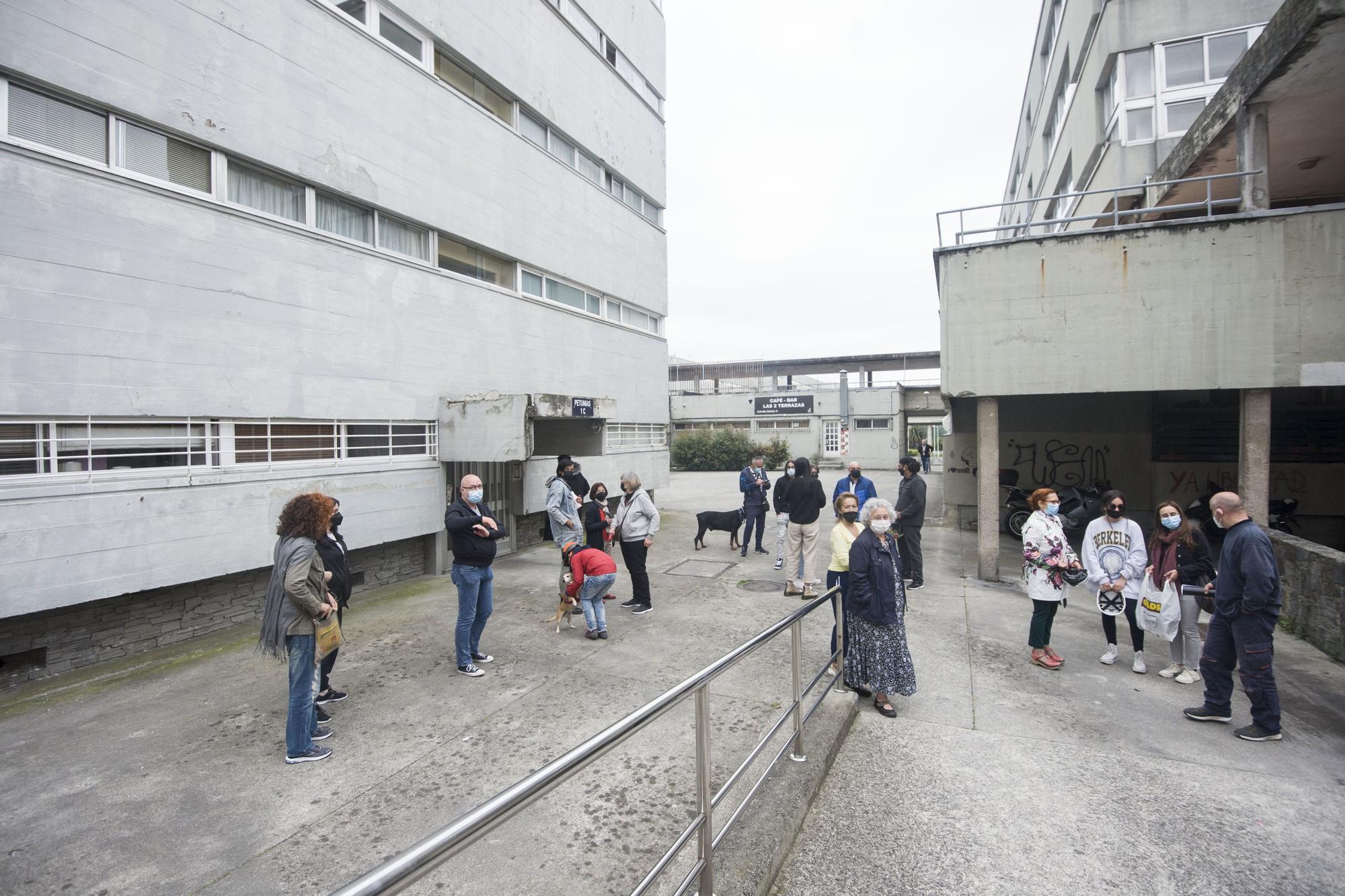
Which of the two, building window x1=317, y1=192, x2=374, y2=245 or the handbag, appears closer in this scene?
the handbag

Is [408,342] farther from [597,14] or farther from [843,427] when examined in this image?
[843,427]

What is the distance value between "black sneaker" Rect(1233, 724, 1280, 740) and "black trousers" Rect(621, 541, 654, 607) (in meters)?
5.34

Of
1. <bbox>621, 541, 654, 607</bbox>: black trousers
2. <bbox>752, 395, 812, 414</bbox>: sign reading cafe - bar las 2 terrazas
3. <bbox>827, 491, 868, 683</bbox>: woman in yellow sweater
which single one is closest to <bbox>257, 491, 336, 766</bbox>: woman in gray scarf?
<bbox>621, 541, 654, 607</bbox>: black trousers

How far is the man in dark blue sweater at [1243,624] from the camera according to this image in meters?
4.23

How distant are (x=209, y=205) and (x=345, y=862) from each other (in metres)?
6.52

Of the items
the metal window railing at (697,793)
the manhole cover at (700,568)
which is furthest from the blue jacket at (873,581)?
the manhole cover at (700,568)

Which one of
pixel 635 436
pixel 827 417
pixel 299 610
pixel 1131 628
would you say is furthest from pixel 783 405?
pixel 299 610

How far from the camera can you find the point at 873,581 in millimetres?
4660

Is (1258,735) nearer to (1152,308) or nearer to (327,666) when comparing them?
(1152,308)

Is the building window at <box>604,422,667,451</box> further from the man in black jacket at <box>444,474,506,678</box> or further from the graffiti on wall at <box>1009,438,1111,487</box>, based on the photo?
the graffiti on wall at <box>1009,438,1111,487</box>

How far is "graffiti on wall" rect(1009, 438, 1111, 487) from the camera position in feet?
44.0

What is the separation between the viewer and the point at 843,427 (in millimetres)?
35969

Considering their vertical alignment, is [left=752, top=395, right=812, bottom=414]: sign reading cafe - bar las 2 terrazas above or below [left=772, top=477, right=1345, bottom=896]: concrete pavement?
above

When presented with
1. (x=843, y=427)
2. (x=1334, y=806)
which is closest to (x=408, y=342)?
(x=1334, y=806)
